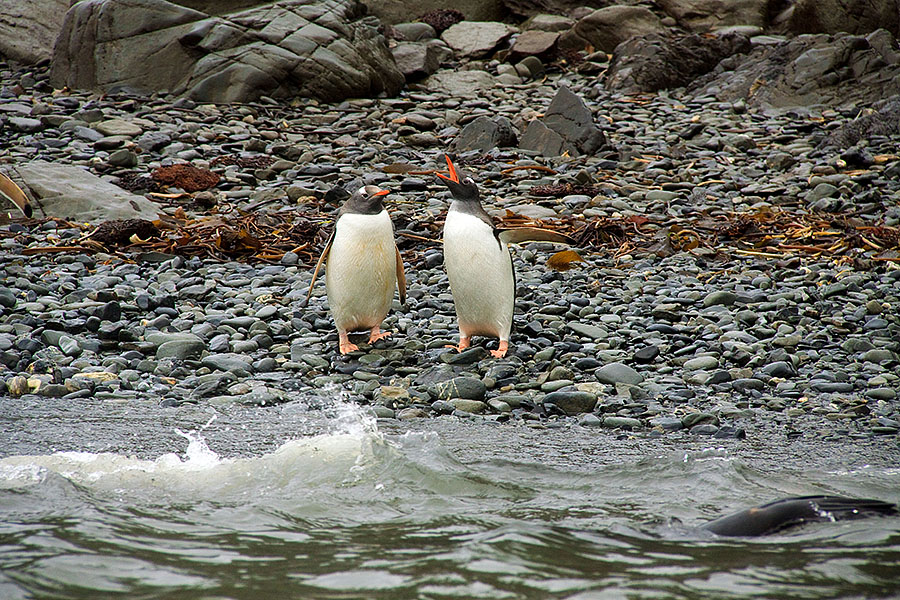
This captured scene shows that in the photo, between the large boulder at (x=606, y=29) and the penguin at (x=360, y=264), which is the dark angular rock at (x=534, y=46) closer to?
the large boulder at (x=606, y=29)

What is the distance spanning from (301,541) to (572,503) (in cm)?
98

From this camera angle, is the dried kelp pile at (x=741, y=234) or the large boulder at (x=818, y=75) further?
the large boulder at (x=818, y=75)

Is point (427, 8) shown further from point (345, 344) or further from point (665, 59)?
point (345, 344)

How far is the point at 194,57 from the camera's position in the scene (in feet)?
41.3

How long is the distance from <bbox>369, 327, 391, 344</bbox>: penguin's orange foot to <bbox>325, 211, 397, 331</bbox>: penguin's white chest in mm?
112

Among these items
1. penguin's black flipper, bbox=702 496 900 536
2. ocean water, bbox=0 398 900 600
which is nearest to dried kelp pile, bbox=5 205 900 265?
ocean water, bbox=0 398 900 600

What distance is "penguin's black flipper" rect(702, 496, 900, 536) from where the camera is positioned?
254 cm

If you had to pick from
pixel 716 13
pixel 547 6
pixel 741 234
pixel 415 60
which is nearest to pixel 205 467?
pixel 741 234

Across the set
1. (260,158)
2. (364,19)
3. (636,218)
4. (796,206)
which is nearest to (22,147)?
(260,158)

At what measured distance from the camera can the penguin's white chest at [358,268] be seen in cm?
530

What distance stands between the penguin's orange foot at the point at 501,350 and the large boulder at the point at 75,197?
4.31 m

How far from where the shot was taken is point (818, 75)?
466 inches

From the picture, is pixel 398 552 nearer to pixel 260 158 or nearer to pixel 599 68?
pixel 260 158

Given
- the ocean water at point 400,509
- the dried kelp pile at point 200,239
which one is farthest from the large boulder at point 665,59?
the ocean water at point 400,509
